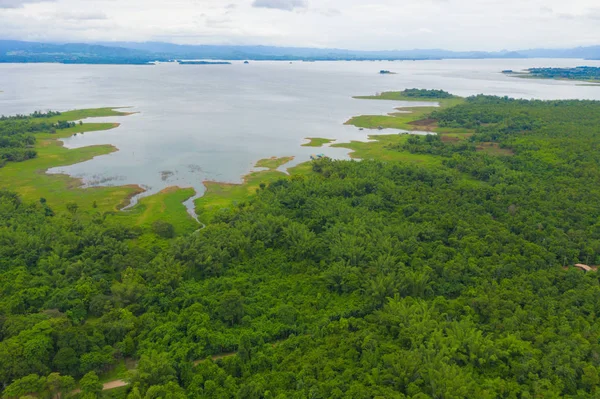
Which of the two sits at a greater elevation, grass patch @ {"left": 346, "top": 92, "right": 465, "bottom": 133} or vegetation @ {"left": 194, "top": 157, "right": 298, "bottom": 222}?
grass patch @ {"left": 346, "top": 92, "right": 465, "bottom": 133}

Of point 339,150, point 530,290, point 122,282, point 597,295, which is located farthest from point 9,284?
point 339,150

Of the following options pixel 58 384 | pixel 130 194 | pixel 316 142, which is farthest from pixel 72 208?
pixel 316 142

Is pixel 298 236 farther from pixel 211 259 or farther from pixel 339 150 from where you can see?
pixel 339 150

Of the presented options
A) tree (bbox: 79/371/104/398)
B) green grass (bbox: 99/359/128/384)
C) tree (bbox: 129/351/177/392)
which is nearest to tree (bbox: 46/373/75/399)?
tree (bbox: 79/371/104/398)

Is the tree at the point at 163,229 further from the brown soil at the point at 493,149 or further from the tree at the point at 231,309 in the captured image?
the brown soil at the point at 493,149

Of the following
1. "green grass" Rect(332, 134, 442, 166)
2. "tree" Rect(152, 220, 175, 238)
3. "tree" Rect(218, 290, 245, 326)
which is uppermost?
"green grass" Rect(332, 134, 442, 166)

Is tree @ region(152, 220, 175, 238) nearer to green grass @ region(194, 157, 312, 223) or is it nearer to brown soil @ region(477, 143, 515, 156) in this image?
green grass @ region(194, 157, 312, 223)
